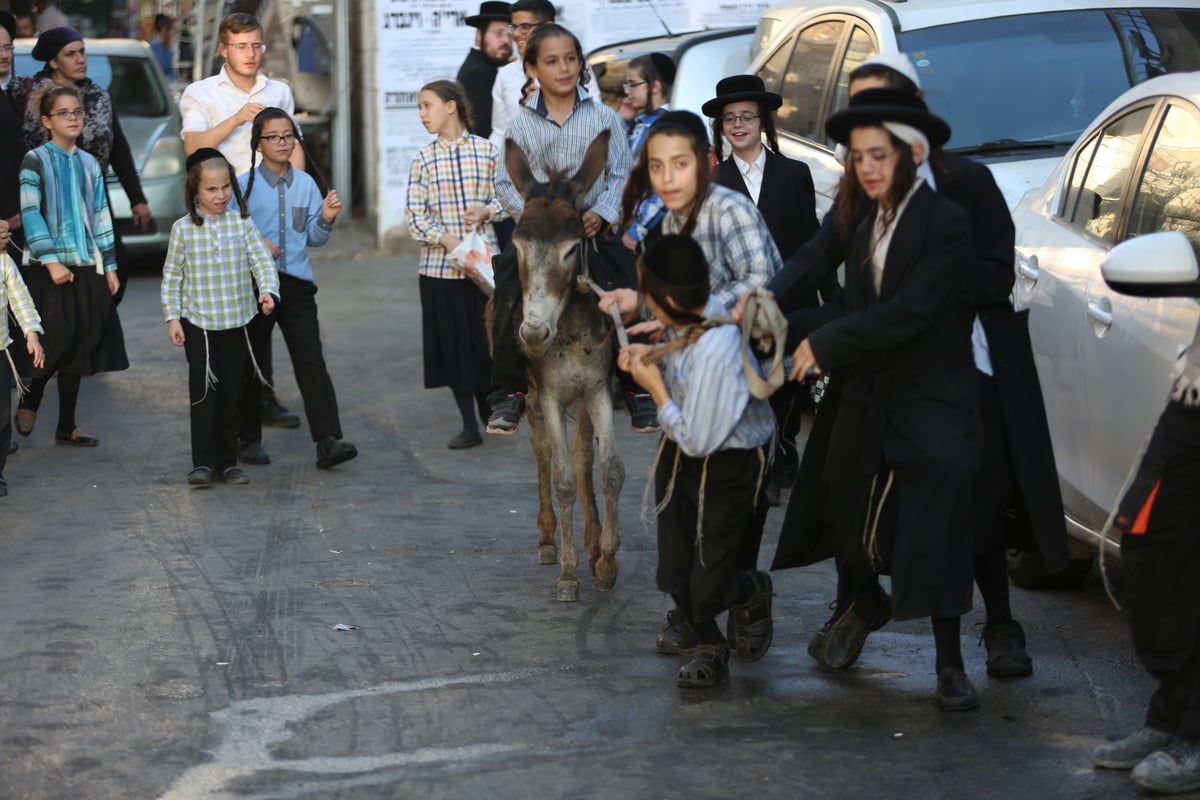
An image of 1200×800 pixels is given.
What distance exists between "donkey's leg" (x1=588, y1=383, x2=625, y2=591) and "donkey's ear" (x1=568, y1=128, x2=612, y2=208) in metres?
0.92

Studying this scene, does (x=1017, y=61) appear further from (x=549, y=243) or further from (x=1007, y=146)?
(x=549, y=243)

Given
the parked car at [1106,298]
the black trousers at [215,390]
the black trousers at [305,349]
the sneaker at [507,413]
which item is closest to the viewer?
the parked car at [1106,298]

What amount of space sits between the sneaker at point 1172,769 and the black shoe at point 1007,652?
1.08 metres

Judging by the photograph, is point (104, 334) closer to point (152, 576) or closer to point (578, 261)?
point (152, 576)

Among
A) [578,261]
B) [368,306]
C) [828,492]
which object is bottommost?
[368,306]

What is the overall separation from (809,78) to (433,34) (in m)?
7.81

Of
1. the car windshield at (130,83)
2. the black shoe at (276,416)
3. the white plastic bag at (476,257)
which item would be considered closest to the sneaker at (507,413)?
the white plastic bag at (476,257)

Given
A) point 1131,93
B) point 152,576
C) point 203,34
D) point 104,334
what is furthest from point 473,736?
point 203,34

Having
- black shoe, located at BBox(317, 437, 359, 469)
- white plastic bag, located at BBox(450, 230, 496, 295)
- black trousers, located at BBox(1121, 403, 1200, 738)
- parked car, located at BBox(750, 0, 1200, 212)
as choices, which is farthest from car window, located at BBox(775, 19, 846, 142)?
black trousers, located at BBox(1121, 403, 1200, 738)

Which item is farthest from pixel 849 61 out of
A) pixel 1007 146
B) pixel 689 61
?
pixel 689 61

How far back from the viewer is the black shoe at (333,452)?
973cm

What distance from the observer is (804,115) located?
1017 centimetres

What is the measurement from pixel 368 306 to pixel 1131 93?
9.37 meters

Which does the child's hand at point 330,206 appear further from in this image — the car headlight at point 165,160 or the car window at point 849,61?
the car headlight at point 165,160
